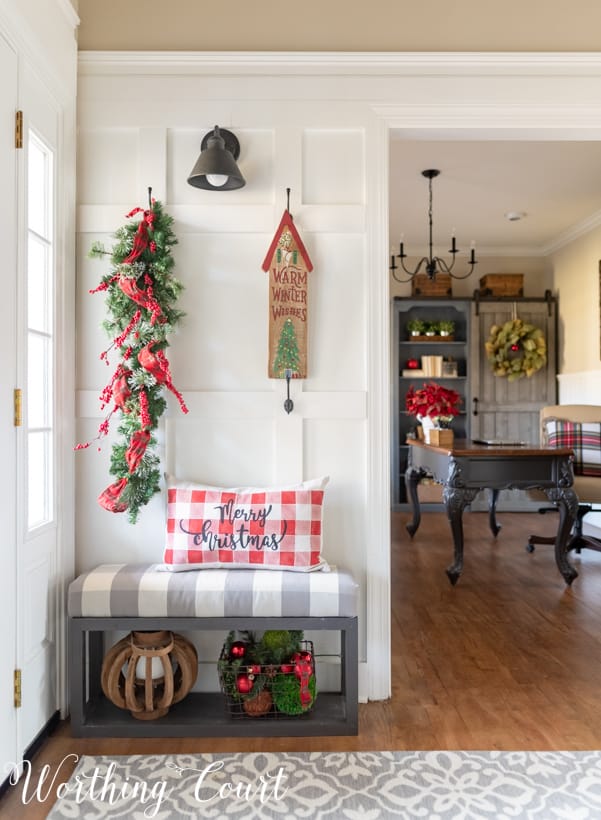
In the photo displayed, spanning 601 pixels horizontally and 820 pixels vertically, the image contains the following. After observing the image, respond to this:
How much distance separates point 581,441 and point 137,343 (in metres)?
3.61

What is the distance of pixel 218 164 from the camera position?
2248 mm

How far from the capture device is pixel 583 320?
19.7ft

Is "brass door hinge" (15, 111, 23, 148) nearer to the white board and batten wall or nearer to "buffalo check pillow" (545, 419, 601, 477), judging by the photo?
the white board and batten wall

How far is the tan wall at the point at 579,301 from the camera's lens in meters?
5.73

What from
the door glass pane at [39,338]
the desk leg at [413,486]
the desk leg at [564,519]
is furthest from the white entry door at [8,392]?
the desk leg at [413,486]

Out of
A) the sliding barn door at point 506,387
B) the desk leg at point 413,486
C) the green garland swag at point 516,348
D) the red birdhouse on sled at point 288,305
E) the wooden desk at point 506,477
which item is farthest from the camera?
the sliding barn door at point 506,387

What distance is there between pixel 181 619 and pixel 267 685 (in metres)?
0.41

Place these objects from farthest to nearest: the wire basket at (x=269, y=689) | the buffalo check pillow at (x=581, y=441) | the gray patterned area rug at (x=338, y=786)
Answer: the buffalo check pillow at (x=581, y=441), the wire basket at (x=269, y=689), the gray patterned area rug at (x=338, y=786)

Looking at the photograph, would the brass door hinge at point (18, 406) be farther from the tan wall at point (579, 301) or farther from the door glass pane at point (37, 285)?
the tan wall at point (579, 301)

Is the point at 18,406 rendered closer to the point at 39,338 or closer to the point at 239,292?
the point at 39,338

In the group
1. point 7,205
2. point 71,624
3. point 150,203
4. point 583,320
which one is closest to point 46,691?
point 71,624

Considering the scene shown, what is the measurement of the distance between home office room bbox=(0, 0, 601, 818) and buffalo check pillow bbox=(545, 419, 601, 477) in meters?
1.93

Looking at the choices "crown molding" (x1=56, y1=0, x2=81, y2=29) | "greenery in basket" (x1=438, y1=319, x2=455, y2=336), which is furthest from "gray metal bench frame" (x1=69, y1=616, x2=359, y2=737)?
"greenery in basket" (x1=438, y1=319, x2=455, y2=336)

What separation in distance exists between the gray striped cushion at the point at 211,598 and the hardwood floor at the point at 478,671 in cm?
44
